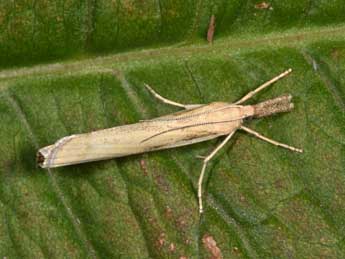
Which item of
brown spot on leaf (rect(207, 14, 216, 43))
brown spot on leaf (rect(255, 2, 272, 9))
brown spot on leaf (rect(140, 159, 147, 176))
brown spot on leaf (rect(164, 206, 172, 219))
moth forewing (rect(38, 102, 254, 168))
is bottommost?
brown spot on leaf (rect(164, 206, 172, 219))

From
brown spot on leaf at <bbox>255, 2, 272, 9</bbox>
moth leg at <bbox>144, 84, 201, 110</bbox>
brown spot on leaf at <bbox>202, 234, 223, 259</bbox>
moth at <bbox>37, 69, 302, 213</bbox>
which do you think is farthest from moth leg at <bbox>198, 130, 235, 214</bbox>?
brown spot on leaf at <bbox>255, 2, 272, 9</bbox>

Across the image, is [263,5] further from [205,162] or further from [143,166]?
[143,166]

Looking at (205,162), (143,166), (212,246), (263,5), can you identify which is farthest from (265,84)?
(212,246)

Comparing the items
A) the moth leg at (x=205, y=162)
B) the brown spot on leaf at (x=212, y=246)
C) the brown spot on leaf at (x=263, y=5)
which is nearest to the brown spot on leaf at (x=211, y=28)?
the brown spot on leaf at (x=263, y=5)

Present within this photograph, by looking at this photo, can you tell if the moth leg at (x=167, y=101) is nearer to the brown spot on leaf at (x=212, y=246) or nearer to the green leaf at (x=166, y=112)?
the green leaf at (x=166, y=112)

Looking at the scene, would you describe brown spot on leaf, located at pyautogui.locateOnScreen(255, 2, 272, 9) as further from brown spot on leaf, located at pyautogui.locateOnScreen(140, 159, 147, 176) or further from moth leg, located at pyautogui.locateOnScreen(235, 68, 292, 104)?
brown spot on leaf, located at pyautogui.locateOnScreen(140, 159, 147, 176)

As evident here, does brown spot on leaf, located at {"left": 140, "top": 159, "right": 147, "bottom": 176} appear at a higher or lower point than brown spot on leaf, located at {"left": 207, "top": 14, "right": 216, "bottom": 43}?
lower
